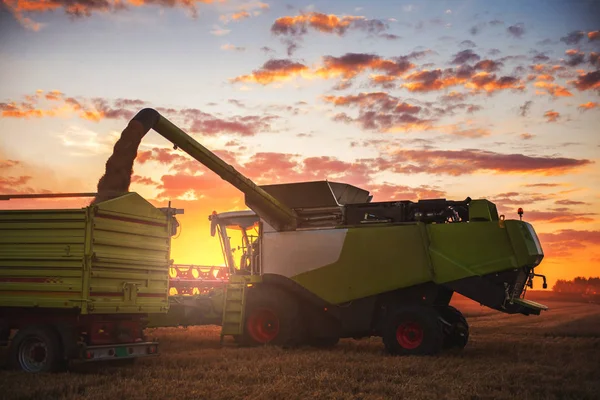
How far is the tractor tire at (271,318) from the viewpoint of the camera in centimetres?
1633

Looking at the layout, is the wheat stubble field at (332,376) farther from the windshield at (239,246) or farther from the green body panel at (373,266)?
the windshield at (239,246)

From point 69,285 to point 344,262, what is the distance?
6.63 m

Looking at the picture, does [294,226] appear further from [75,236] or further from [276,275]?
[75,236]

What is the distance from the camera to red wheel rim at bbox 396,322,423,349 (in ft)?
47.6

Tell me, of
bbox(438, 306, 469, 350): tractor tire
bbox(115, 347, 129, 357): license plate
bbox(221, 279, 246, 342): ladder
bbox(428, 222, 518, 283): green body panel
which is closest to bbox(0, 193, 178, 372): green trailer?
bbox(115, 347, 129, 357): license plate

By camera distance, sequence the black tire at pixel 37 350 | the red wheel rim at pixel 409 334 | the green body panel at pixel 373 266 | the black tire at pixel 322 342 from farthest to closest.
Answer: the black tire at pixel 322 342, the green body panel at pixel 373 266, the red wheel rim at pixel 409 334, the black tire at pixel 37 350

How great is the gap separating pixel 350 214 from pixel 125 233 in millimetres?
5894

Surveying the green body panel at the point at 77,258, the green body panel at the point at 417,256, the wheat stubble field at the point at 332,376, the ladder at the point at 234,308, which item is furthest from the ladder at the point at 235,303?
the green body panel at the point at 77,258

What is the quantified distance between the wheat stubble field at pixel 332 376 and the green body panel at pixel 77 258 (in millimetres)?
1305

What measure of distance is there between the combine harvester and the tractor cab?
31mm

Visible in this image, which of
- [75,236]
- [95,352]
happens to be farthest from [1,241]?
[95,352]

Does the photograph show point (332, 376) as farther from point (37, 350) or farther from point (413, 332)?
point (37, 350)

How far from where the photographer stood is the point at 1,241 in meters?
12.5

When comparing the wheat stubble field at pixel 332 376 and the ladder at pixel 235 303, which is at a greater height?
the ladder at pixel 235 303
